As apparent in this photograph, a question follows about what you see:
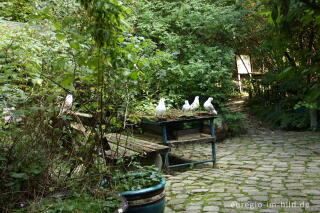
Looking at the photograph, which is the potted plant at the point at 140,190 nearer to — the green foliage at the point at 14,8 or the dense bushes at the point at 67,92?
the dense bushes at the point at 67,92

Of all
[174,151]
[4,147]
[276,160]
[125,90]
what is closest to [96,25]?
[125,90]

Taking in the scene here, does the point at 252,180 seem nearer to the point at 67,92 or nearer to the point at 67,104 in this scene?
the point at 67,104

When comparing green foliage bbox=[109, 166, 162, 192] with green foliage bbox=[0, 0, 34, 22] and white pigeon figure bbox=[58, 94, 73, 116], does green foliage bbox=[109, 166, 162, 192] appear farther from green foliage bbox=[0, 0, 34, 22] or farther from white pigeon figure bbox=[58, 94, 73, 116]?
green foliage bbox=[0, 0, 34, 22]

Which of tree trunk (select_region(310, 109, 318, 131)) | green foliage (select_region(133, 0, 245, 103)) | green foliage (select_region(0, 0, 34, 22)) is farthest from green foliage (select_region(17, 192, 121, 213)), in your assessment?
tree trunk (select_region(310, 109, 318, 131))

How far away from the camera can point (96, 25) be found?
1.93 meters

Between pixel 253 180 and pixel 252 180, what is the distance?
0.6 inches

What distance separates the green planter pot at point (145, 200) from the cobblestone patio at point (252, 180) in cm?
93

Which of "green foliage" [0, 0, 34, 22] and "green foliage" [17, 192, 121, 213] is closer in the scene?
"green foliage" [17, 192, 121, 213]

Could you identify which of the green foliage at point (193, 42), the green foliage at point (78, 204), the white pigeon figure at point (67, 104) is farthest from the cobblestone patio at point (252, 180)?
the green foliage at point (193, 42)

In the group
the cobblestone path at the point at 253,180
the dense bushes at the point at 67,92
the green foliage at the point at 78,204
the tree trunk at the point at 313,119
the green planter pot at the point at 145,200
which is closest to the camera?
the dense bushes at the point at 67,92

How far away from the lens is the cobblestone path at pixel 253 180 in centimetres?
396

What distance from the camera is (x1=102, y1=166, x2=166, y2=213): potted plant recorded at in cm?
297

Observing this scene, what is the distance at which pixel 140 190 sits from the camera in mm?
2990

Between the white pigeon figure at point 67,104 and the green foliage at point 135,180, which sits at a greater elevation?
the white pigeon figure at point 67,104
